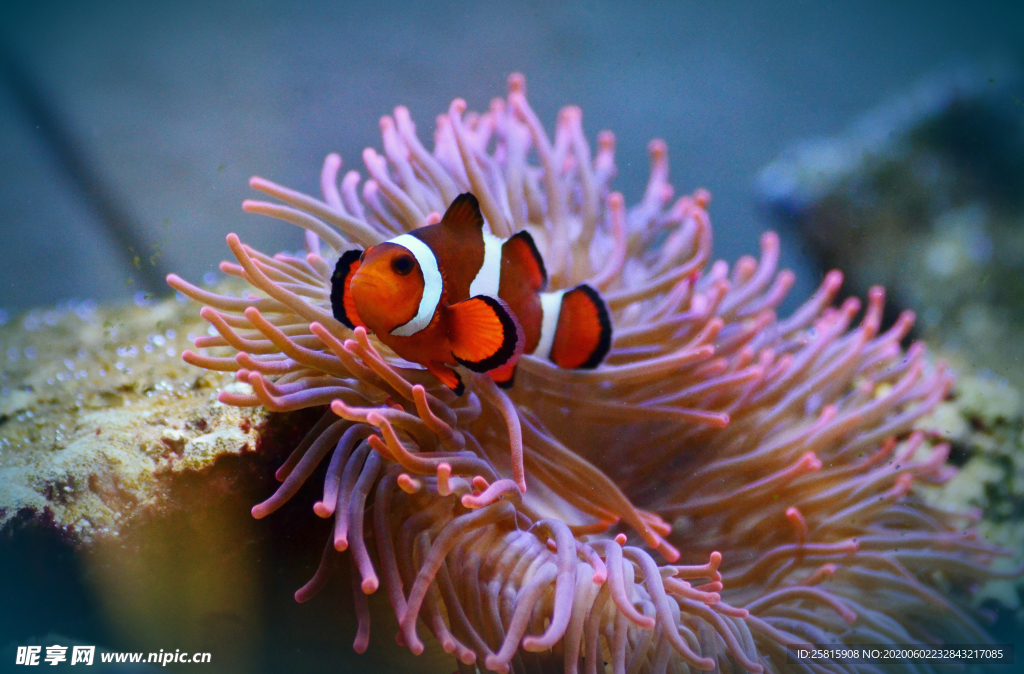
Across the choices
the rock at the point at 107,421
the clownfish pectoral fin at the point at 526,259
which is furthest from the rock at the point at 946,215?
the rock at the point at 107,421

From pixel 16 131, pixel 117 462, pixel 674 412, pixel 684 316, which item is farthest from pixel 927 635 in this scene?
pixel 16 131

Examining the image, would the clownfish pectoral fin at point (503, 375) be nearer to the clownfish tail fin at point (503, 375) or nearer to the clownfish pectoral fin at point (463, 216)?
the clownfish tail fin at point (503, 375)

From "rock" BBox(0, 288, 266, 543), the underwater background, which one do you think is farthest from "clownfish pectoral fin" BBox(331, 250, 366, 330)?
the underwater background

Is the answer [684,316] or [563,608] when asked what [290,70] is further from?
[563,608]

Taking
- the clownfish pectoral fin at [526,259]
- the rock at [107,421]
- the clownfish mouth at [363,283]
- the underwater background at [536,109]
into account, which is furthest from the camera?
the underwater background at [536,109]

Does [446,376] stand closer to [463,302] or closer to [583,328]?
[463,302]

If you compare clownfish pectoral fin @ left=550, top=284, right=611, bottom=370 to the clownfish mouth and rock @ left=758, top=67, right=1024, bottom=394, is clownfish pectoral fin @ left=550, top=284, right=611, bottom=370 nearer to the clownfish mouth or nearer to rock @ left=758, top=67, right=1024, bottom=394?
the clownfish mouth
